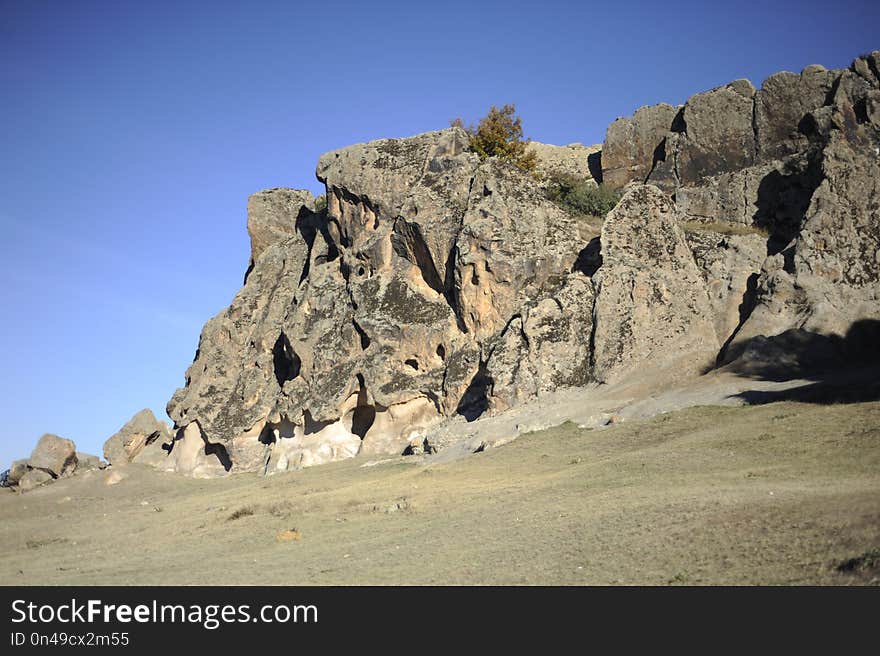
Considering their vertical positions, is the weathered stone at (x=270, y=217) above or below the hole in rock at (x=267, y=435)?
above

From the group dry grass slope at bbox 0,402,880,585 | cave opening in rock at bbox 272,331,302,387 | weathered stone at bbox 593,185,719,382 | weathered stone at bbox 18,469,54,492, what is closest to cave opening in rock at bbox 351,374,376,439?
cave opening in rock at bbox 272,331,302,387

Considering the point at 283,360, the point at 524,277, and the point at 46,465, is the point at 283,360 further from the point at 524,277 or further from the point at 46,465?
the point at 524,277

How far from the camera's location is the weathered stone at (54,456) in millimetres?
37719

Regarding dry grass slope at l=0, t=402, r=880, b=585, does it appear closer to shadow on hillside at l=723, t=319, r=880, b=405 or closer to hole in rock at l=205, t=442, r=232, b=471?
shadow on hillside at l=723, t=319, r=880, b=405

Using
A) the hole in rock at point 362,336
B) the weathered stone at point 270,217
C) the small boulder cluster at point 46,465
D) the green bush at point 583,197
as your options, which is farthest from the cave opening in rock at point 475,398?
the small boulder cluster at point 46,465

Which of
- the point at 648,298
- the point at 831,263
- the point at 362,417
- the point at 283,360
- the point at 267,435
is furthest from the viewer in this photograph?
the point at 283,360

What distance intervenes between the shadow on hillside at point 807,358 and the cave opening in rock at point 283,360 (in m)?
19.0

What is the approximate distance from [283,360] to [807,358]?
23.2 metres

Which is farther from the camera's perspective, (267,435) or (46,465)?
(46,465)

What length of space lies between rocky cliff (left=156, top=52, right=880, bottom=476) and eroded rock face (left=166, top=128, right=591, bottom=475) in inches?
3.2

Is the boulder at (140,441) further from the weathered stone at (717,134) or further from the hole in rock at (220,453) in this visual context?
the weathered stone at (717,134)

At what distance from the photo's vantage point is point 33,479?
37.3 m

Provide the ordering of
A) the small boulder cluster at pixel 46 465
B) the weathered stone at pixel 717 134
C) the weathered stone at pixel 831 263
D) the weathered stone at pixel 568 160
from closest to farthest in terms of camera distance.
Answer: the weathered stone at pixel 831 263, the weathered stone at pixel 717 134, the small boulder cluster at pixel 46 465, the weathered stone at pixel 568 160

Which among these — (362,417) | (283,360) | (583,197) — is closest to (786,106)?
(583,197)
